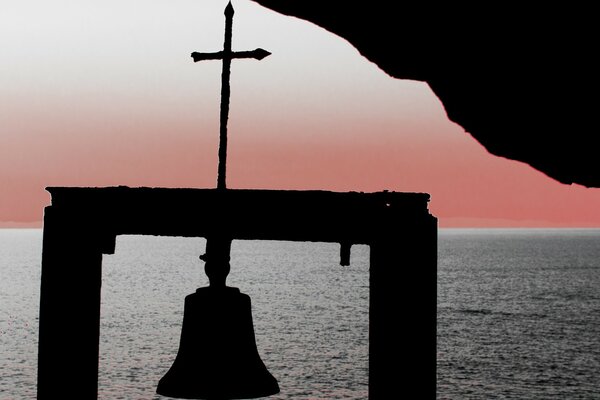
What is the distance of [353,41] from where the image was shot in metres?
5.32

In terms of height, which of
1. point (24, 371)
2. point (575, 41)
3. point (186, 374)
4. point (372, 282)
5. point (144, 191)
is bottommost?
point (24, 371)

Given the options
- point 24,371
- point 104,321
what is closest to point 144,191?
point 24,371

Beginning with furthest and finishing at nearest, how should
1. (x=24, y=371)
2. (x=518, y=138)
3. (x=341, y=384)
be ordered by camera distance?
(x=24, y=371)
(x=341, y=384)
(x=518, y=138)

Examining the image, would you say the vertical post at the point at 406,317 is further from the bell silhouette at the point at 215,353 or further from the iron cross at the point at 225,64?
the bell silhouette at the point at 215,353

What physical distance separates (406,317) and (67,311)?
5.45 ft

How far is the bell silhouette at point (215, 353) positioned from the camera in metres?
4.76

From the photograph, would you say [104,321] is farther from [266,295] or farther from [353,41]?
[353,41]

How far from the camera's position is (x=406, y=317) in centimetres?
382

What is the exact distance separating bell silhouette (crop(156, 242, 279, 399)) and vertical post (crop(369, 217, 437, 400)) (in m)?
1.15

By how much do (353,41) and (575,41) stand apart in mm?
1368

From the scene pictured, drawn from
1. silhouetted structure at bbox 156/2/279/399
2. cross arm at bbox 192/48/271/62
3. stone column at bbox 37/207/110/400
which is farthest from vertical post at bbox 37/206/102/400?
cross arm at bbox 192/48/271/62

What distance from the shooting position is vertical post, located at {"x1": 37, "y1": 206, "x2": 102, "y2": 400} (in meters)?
4.04

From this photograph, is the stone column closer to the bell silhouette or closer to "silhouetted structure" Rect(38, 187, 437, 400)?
"silhouetted structure" Rect(38, 187, 437, 400)

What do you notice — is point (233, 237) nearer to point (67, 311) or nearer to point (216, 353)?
point (67, 311)
